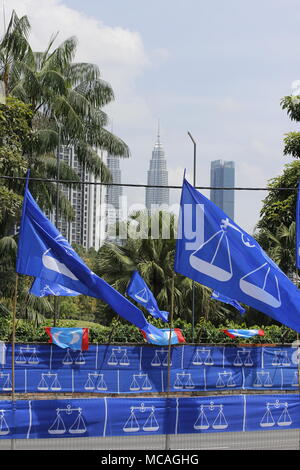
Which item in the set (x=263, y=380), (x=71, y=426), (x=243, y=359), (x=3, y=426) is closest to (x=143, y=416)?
(x=71, y=426)

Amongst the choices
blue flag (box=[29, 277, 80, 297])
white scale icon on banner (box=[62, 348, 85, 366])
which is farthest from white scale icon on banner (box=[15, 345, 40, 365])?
blue flag (box=[29, 277, 80, 297])

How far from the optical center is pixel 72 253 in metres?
13.4

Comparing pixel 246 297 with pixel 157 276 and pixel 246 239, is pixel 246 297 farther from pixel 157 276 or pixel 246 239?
pixel 157 276

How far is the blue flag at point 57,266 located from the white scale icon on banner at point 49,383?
6.24 metres

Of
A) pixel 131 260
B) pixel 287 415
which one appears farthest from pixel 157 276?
pixel 287 415

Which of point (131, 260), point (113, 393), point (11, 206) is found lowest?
point (113, 393)

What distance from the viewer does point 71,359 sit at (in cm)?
1919

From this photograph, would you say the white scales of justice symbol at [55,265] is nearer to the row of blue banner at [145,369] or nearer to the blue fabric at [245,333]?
the row of blue banner at [145,369]

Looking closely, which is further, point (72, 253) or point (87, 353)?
point (87, 353)

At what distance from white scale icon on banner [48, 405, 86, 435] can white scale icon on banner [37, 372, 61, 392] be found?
5.71 metres

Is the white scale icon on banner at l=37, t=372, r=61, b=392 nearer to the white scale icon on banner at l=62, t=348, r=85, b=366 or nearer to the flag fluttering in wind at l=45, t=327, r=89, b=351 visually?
the white scale icon on banner at l=62, t=348, r=85, b=366

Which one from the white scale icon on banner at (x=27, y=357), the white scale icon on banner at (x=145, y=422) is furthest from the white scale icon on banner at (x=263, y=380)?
the white scale icon on banner at (x=145, y=422)
